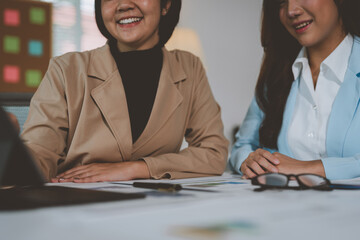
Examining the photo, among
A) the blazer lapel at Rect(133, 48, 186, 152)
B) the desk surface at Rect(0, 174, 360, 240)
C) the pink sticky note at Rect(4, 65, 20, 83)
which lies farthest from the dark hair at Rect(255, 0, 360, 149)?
the pink sticky note at Rect(4, 65, 20, 83)

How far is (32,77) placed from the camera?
123 inches

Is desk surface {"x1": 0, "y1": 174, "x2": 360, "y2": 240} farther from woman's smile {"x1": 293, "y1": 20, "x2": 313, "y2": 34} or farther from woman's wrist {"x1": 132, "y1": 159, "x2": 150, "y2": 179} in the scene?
woman's smile {"x1": 293, "y1": 20, "x2": 313, "y2": 34}

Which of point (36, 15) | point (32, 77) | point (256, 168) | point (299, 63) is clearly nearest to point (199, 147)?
point (256, 168)

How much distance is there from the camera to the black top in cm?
129

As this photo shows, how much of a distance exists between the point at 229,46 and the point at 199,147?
9.42 feet

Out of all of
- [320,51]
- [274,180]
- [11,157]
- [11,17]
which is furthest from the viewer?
[11,17]

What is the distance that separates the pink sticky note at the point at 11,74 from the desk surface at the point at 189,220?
285cm

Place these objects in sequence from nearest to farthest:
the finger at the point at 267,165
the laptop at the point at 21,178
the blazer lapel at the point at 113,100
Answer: the laptop at the point at 21,178 < the finger at the point at 267,165 < the blazer lapel at the point at 113,100

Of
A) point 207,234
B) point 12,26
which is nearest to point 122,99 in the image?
point 207,234

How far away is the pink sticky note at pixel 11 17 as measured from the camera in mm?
3004

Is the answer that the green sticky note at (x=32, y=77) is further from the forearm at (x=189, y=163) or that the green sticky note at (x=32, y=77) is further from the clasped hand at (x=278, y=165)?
the clasped hand at (x=278, y=165)

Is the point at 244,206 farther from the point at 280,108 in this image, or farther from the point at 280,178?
the point at 280,108

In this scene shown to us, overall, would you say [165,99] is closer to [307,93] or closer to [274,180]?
[307,93]

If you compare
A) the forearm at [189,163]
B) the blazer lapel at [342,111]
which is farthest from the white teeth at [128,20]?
the blazer lapel at [342,111]
